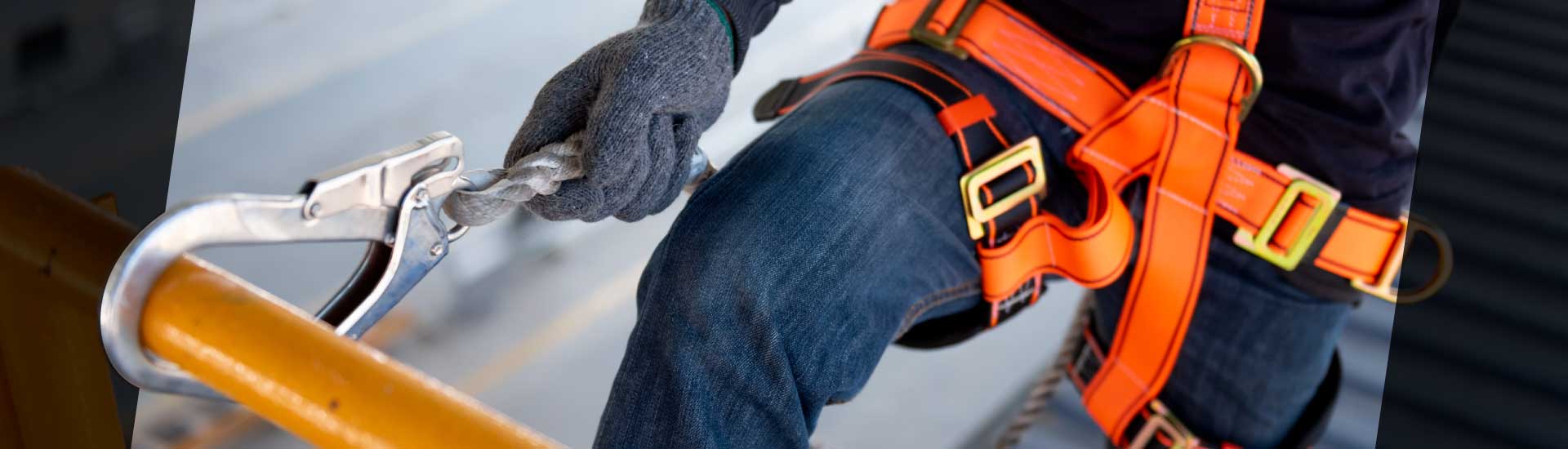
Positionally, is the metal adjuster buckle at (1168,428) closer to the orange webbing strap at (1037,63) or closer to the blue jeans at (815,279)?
the blue jeans at (815,279)

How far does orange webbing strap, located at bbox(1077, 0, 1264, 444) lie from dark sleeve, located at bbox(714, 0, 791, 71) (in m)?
0.37

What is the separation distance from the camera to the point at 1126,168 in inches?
47.8

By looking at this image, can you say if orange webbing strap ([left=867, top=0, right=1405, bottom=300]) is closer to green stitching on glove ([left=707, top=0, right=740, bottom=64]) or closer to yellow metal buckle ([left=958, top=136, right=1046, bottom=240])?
yellow metal buckle ([left=958, top=136, right=1046, bottom=240])

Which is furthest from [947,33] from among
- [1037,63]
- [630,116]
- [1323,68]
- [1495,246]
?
[1495,246]

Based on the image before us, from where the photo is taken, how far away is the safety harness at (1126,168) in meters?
1.14

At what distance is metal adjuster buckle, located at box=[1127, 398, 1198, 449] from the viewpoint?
1391 millimetres

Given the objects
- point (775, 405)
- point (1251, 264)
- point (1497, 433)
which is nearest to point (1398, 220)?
point (1251, 264)

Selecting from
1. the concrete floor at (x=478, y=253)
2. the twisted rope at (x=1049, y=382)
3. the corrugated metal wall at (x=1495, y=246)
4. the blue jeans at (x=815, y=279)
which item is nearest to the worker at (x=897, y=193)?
the blue jeans at (x=815, y=279)

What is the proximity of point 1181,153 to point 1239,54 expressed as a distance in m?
0.12

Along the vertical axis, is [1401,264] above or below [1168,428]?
above

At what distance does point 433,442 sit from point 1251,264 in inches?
39.2

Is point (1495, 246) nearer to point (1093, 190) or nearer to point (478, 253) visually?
point (1093, 190)

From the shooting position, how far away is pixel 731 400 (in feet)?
2.89

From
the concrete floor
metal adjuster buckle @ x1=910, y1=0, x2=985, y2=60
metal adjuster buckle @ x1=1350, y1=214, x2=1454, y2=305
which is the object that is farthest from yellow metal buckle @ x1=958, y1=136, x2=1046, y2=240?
the concrete floor
